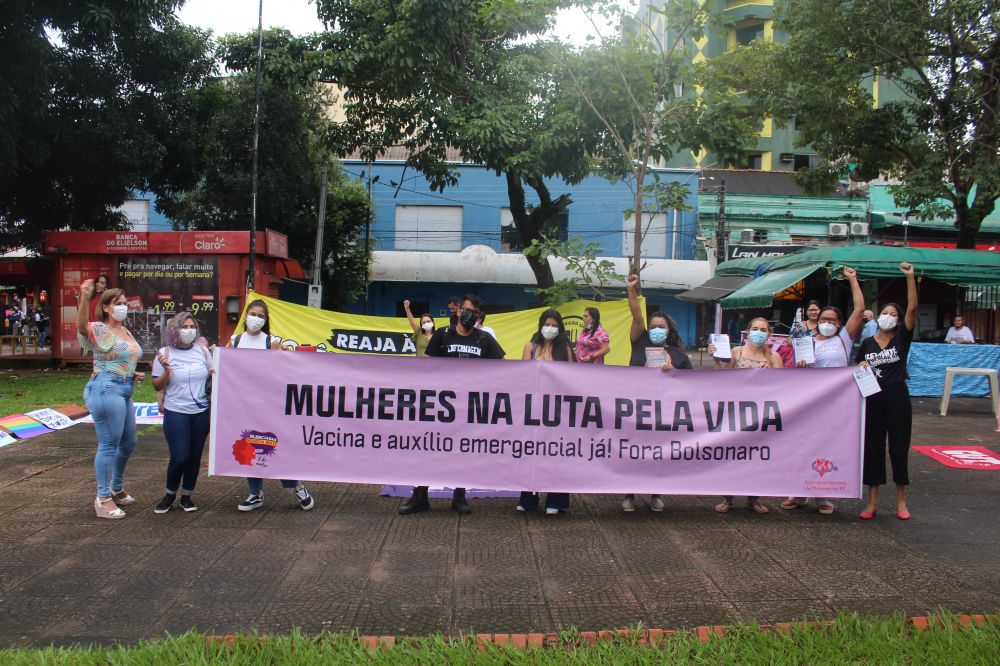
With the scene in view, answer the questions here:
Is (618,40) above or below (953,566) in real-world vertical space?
above

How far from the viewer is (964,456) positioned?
8.98 meters

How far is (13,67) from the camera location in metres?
15.4

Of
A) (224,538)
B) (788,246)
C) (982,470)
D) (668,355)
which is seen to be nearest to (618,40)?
(668,355)

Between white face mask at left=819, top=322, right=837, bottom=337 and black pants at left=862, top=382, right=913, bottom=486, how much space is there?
0.72 metres

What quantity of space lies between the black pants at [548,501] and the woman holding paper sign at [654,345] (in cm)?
56

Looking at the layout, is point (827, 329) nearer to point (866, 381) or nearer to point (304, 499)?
point (866, 381)

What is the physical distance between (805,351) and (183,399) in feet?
17.1

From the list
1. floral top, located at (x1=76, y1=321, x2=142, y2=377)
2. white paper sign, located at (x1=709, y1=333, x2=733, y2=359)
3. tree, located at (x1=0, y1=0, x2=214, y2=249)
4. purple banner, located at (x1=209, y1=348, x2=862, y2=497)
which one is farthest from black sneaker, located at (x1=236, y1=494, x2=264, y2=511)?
tree, located at (x1=0, y1=0, x2=214, y2=249)

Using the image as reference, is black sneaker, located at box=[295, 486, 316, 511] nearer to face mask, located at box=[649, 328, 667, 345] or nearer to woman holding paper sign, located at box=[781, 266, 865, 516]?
face mask, located at box=[649, 328, 667, 345]

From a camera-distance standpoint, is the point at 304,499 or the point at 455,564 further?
the point at 304,499

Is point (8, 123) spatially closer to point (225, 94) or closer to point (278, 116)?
point (225, 94)

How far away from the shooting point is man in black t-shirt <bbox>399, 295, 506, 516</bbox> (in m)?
6.29

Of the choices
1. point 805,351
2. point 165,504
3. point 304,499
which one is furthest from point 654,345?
point 165,504

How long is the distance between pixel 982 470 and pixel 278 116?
69.1 feet
